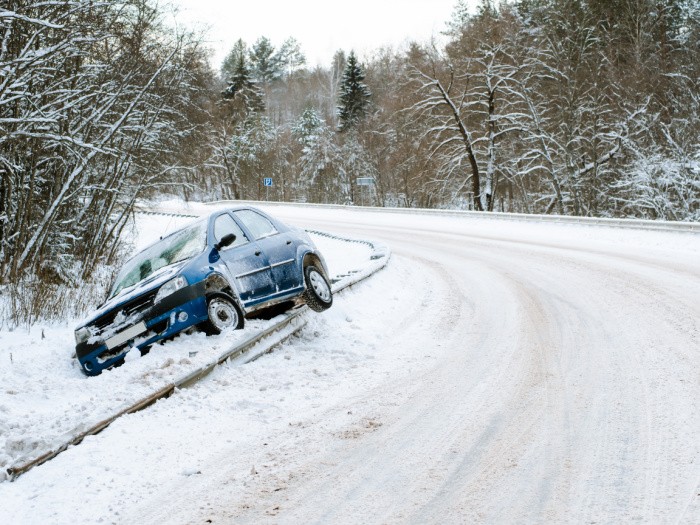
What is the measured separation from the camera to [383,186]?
54781 mm

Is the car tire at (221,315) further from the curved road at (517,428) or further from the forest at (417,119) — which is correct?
the forest at (417,119)

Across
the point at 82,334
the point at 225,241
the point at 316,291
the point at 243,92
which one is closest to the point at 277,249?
the point at 316,291

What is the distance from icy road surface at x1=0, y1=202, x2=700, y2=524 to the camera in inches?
124

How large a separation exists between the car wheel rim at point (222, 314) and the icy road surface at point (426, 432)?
2.23 feet

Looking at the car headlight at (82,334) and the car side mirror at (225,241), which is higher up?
the car side mirror at (225,241)

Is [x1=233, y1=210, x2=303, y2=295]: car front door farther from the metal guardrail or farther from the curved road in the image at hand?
the metal guardrail

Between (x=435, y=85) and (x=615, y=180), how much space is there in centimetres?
1117

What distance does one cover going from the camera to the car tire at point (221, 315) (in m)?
6.16

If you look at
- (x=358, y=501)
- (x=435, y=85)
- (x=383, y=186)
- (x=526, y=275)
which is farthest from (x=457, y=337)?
(x=383, y=186)

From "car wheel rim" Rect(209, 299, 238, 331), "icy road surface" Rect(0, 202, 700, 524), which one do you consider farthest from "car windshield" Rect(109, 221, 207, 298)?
"icy road surface" Rect(0, 202, 700, 524)

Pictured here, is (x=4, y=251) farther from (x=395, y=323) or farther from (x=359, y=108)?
(x=359, y=108)

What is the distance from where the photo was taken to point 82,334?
635 cm

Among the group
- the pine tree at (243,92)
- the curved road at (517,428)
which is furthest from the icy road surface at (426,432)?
the pine tree at (243,92)

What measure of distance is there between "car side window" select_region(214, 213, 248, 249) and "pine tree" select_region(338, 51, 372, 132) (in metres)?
50.9
